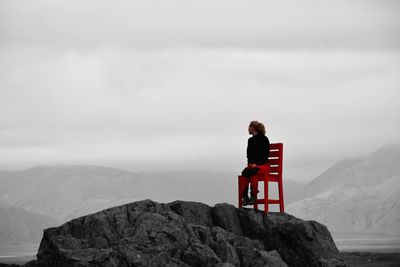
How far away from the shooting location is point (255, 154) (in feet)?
83.7

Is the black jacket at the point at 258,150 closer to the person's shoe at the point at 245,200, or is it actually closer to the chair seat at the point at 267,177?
the chair seat at the point at 267,177

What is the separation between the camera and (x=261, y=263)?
23.0 m

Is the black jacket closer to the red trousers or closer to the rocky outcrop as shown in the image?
the red trousers

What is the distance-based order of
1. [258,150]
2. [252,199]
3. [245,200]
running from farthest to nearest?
[245,200] < [252,199] < [258,150]

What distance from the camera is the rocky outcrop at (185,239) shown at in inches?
853

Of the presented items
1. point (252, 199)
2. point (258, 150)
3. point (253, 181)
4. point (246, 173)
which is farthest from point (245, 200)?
point (258, 150)

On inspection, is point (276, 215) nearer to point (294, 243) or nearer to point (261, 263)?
point (294, 243)

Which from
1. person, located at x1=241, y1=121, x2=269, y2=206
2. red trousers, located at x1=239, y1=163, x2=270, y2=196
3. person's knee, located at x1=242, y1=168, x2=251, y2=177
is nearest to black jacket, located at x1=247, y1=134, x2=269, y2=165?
person, located at x1=241, y1=121, x2=269, y2=206

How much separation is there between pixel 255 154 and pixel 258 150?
0.74 ft

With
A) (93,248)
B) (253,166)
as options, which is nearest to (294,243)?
(253,166)

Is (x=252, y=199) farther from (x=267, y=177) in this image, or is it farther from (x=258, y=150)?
(x=258, y=150)

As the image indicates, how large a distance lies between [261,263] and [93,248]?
18.0 ft

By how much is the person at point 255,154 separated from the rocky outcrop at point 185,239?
120cm

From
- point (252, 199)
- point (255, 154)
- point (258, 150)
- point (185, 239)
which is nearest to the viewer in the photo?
point (185, 239)
